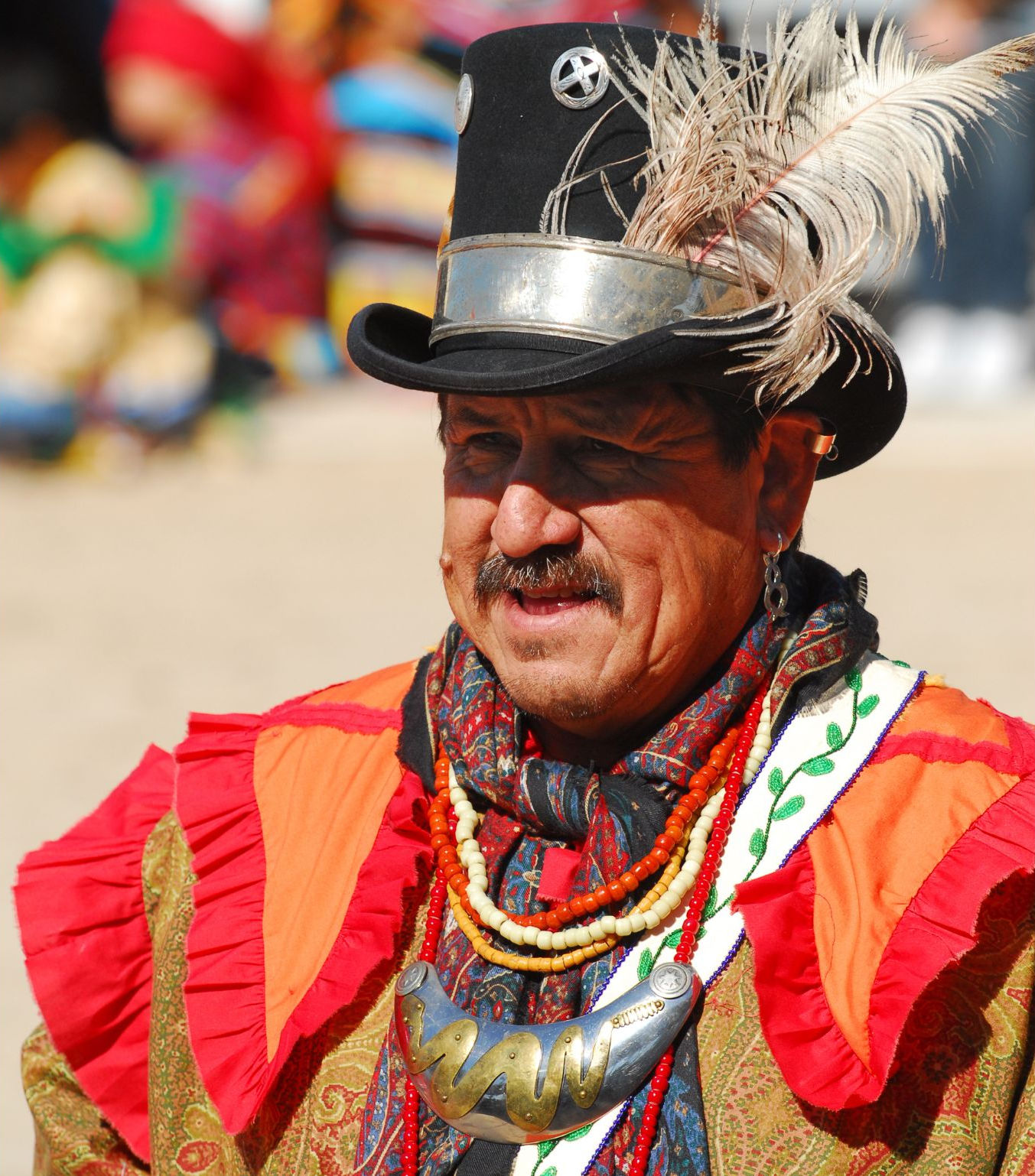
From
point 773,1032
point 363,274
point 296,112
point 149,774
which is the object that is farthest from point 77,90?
point 773,1032

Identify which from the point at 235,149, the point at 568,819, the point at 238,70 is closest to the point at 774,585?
the point at 568,819

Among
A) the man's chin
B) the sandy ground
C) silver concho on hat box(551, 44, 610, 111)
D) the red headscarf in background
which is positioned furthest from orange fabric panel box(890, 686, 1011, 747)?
the red headscarf in background

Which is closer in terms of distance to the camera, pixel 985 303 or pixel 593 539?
pixel 593 539

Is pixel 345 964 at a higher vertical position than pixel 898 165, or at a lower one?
lower

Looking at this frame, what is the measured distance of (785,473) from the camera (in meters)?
1.95

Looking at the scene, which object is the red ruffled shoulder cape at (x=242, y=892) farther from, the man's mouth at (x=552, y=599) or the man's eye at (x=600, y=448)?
the man's eye at (x=600, y=448)

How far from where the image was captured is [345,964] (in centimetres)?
191

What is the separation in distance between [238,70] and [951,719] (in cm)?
1196

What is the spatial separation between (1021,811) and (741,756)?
1.11 feet

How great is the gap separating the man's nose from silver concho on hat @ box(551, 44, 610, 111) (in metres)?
0.47

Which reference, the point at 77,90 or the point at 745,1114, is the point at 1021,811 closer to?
the point at 745,1114

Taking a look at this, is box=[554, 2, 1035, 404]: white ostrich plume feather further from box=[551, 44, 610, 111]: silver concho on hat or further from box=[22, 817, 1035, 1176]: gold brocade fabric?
box=[22, 817, 1035, 1176]: gold brocade fabric

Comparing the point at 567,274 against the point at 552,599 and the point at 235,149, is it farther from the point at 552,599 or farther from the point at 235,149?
the point at 235,149

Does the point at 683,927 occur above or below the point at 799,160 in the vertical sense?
below
